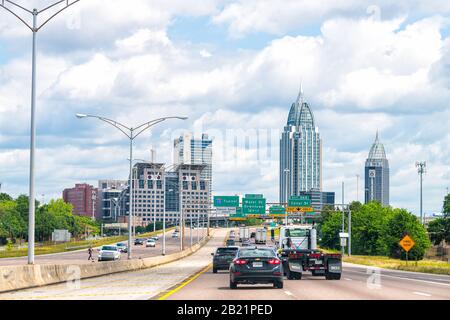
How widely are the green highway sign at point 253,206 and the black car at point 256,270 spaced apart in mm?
93796

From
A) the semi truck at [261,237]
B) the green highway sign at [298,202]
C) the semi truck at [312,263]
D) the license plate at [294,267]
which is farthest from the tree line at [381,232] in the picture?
the license plate at [294,267]

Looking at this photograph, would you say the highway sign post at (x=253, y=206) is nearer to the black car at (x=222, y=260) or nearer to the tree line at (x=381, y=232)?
the tree line at (x=381, y=232)

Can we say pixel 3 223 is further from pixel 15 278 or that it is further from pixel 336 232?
pixel 15 278

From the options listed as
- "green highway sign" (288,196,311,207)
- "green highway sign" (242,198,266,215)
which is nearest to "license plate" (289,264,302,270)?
"green highway sign" (288,196,311,207)

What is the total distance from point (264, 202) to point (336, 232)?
51677mm

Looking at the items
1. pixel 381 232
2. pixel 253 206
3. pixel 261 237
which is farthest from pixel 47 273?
pixel 261 237

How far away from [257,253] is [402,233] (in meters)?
111

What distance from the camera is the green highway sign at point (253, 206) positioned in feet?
416

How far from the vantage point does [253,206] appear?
12744 cm

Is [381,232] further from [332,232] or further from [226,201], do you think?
[226,201]

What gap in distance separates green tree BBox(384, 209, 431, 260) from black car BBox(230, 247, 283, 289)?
10991 centimetres
